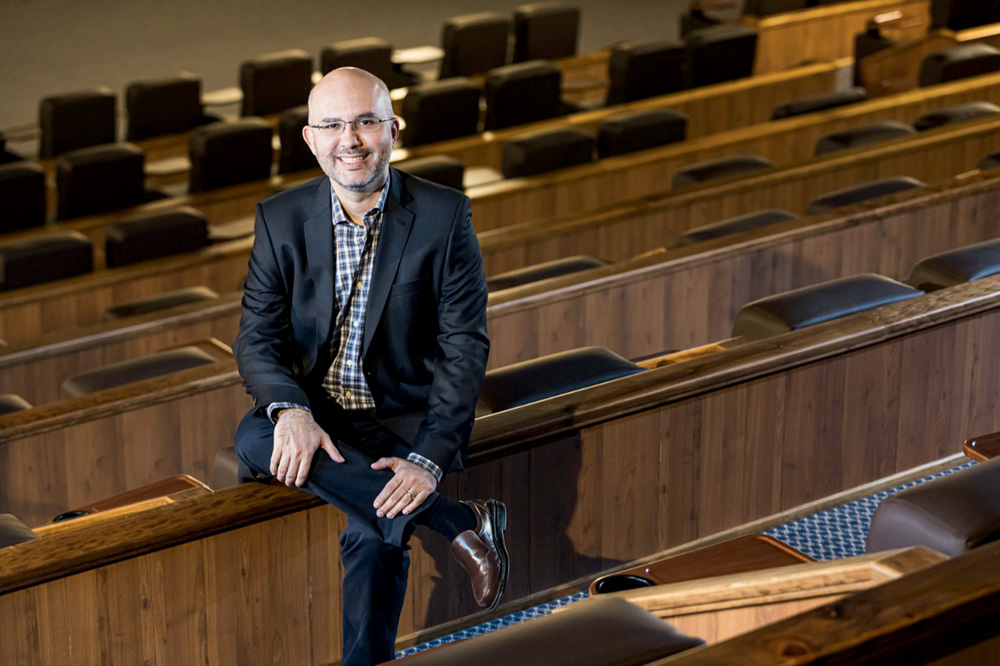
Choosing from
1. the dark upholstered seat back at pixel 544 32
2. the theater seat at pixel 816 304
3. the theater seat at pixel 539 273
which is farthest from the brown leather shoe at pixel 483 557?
the dark upholstered seat back at pixel 544 32

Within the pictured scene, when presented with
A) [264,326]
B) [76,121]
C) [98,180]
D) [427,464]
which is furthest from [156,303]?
[76,121]

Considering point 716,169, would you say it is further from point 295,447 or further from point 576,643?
point 576,643

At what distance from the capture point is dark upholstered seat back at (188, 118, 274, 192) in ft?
8.41

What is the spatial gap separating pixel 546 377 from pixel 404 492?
0.89 ft

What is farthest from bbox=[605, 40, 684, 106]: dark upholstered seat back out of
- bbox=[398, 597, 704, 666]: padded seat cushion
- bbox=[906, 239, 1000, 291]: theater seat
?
bbox=[398, 597, 704, 666]: padded seat cushion

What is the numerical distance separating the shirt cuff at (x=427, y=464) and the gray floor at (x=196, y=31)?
3.14 meters

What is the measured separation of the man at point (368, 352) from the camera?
0.99 meters

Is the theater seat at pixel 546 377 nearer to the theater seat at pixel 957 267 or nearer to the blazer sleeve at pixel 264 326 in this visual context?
the blazer sleeve at pixel 264 326

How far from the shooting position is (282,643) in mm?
1058

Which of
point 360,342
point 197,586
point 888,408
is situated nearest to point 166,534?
point 197,586

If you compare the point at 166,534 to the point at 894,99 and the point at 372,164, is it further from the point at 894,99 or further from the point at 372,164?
the point at 894,99

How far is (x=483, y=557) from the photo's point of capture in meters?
0.98

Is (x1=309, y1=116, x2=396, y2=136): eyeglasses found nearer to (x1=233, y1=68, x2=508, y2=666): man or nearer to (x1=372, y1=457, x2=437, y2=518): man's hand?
(x1=233, y1=68, x2=508, y2=666): man

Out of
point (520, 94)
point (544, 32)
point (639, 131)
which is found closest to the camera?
point (639, 131)
